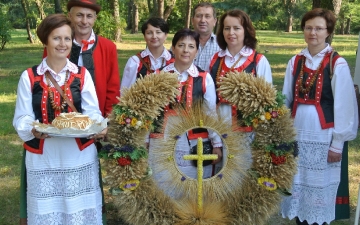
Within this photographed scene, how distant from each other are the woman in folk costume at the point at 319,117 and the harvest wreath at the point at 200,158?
1.35ft

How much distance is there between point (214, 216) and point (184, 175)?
373 mm

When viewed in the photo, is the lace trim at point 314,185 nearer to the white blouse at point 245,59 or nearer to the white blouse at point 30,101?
the white blouse at point 245,59

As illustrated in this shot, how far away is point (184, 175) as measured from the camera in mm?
3461

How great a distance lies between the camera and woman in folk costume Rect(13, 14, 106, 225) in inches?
130

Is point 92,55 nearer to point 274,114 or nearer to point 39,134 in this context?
point 39,134

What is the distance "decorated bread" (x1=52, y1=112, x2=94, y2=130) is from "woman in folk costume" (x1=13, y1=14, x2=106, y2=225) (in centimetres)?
17

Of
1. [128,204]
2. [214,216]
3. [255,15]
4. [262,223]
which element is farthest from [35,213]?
[255,15]

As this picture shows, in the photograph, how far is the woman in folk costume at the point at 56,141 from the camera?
3309 mm

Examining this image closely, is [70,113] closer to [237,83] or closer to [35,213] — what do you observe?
[35,213]

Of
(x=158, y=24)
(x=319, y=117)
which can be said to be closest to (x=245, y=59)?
(x=319, y=117)

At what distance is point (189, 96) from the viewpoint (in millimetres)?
3602

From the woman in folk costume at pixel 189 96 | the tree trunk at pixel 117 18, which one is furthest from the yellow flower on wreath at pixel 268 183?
the tree trunk at pixel 117 18

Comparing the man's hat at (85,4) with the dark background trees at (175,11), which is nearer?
the man's hat at (85,4)

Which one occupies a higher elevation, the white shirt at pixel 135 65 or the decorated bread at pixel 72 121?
the white shirt at pixel 135 65
